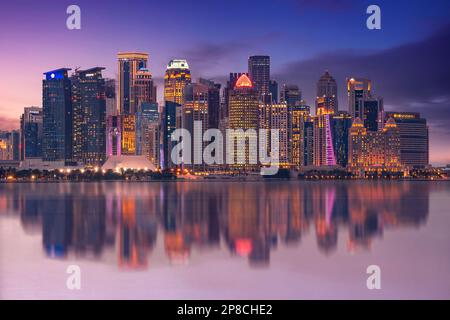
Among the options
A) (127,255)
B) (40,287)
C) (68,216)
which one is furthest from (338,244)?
(68,216)

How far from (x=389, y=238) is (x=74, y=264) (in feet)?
55.8

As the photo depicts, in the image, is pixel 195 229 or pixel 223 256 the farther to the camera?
pixel 195 229

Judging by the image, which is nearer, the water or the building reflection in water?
the water

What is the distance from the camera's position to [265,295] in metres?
19.5

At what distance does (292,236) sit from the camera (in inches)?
1380

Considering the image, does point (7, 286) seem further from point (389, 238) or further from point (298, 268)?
point (389, 238)

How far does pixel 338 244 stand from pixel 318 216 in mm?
17642

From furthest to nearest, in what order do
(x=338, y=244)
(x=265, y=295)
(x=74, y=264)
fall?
(x=338, y=244) < (x=74, y=264) < (x=265, y=295)

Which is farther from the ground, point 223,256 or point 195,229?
point 223,256

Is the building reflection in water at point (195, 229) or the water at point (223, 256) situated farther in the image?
the building reflection in water at point (195, 229)

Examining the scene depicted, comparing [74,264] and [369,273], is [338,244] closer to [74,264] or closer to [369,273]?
[369,273]

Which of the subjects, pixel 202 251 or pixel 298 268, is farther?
pixel 202 251
